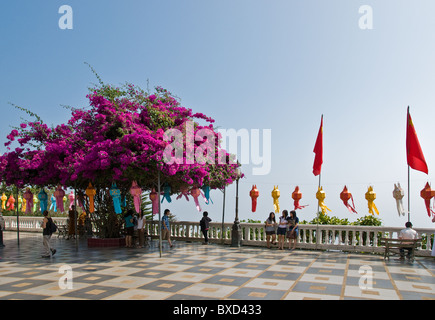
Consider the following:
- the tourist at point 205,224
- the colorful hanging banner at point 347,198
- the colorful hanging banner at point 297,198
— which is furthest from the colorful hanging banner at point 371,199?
the tourist at point 205,224

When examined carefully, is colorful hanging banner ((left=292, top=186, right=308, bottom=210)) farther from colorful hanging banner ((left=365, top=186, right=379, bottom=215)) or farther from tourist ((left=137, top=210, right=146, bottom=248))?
tourist ((left=137, top=210, right=146, bottom=248))

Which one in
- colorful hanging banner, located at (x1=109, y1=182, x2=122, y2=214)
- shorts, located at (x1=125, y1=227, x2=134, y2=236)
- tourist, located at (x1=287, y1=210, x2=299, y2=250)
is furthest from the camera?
shorts, located at (x1=125, y1=227, x2=134, y2=236)

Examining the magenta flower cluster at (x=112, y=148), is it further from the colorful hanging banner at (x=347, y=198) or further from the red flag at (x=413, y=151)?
the red flag at (x=413, y=151)

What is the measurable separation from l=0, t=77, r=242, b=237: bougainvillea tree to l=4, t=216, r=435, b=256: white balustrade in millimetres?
2168

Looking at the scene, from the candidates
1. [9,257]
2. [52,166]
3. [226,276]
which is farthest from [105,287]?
[52,166]

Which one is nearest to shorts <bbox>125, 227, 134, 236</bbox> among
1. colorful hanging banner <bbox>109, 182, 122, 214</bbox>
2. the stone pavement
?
colorful hanging banner <bbox>109, 182, 122, 214</bbox>

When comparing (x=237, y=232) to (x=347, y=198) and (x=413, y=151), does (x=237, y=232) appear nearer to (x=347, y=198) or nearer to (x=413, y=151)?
(x=347, y=198)

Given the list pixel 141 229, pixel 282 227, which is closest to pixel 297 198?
pixel 282 227

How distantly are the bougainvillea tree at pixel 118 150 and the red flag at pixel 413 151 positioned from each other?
6631mm

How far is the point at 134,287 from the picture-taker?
7832 millimetres

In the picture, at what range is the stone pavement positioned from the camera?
7277mm

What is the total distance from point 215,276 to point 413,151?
8.71 m
